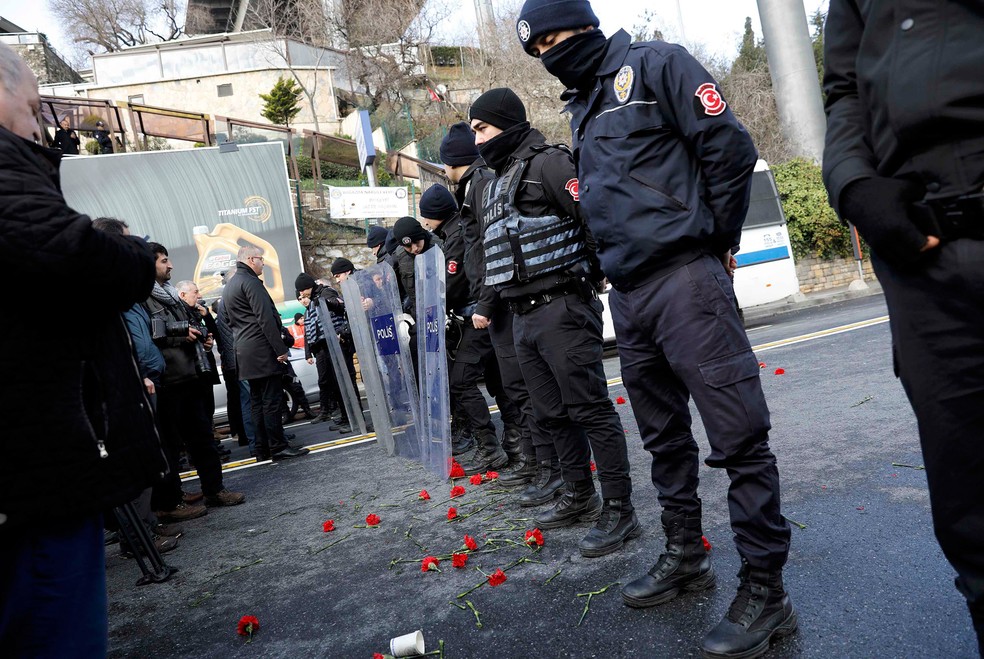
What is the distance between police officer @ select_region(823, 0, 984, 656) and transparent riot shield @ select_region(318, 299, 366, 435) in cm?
721

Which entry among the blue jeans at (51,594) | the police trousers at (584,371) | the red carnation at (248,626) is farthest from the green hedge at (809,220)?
the blue jeans at (51,594)

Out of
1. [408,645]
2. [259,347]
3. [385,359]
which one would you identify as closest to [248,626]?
[408,645]

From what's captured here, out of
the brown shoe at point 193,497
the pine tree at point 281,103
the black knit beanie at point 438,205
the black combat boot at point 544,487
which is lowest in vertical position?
the brown shoe at point 193,497

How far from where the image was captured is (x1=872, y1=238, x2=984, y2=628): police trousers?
1.41 m

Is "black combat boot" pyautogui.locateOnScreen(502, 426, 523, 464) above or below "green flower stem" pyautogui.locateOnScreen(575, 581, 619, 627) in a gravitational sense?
below

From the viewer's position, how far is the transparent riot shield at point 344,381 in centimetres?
838

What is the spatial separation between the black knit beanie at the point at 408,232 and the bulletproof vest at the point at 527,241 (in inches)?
101

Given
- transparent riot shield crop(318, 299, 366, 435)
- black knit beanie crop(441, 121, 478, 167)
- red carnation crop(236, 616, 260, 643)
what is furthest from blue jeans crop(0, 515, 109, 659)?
transparent riot shield crop(318, 299, 366, 435)

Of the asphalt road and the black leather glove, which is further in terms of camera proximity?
the asphalt road

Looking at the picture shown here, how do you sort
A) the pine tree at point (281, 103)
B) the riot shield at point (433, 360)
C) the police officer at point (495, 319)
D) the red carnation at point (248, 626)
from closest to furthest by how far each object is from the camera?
the red carnation at point (248, 626), the police officer at point (495, 319), the riot shield at point (433, 360), the pine tree at point (281, 103)

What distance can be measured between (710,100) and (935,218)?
46.1 inches

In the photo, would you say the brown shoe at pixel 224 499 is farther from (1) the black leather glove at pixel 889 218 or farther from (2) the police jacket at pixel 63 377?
(1) the black leather glove at pixel 889 218

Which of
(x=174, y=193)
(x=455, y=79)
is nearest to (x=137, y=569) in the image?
(x=174, y=193)

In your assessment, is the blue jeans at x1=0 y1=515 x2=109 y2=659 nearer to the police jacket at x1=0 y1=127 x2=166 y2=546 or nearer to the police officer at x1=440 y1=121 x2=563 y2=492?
the police jacket at x1=0 y1=127 x2=166 y2=546
